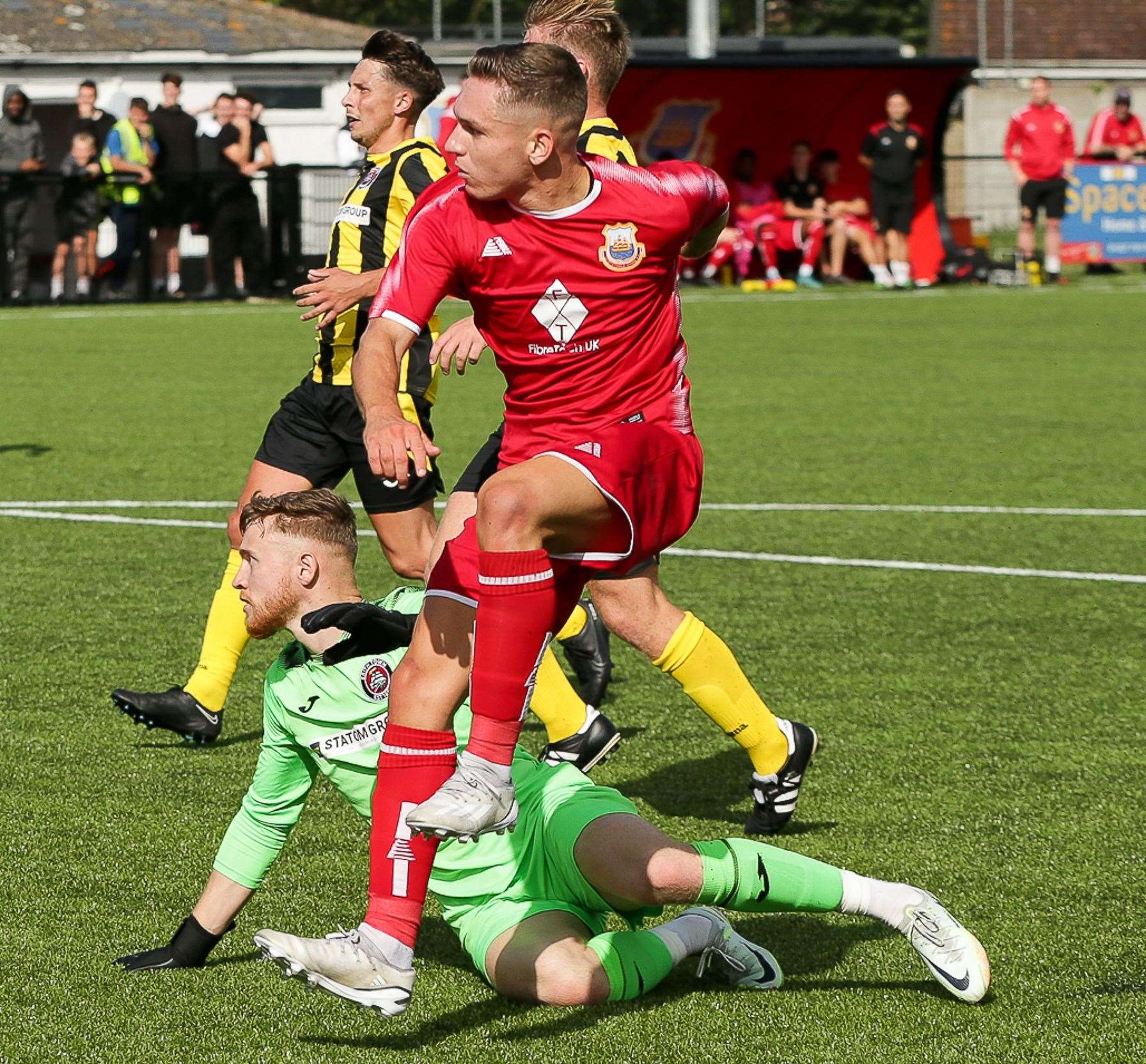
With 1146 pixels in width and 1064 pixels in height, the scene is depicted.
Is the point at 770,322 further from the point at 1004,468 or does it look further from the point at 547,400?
the point at 547,400

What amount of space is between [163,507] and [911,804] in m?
6.01

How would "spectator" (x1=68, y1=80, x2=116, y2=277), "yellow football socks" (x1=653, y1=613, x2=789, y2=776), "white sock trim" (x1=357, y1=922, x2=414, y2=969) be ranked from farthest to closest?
"spectator" (x1=68, y1=80, x2=116, y2=277) < "yellow football socks" (x1=653, y1=613, x2=789, y2=776) < "white sock trim" (x1=357, y1=922, x2=414, y2=969)

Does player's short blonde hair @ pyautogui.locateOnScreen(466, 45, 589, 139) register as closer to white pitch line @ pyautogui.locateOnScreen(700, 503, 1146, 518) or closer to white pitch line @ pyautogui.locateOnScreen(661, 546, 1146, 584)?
white pitch line @ pyautogui.locateOnScreen(661, 546, 1146, 584)

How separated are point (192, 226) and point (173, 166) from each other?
2.56ft

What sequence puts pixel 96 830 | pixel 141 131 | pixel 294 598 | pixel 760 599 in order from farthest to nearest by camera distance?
pixel 141 131 < pixel 760 599 < pixel 96 830 < pixel 294 598

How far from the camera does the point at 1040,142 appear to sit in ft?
88.0

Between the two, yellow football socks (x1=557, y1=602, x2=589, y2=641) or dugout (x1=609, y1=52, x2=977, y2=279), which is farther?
dugout (x1=609, y1=52, x2=977, y2=279)

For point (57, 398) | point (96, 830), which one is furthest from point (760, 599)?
point (57, 398)

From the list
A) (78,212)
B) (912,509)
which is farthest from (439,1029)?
(78,212)

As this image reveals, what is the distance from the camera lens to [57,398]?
15250 millimetres

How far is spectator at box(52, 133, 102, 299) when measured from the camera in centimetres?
2339

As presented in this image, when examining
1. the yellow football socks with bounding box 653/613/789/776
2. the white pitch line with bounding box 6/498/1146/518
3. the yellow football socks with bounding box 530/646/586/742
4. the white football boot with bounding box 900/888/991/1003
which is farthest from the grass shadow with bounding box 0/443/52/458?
the white football boot with bounding box 900/888/991/1003

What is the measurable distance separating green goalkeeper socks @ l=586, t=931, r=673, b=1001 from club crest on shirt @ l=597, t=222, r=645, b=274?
145cm

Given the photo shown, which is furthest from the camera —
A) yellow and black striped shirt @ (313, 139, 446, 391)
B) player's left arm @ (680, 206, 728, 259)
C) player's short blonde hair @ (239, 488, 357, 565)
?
yellow and black striped shirt @ (313, 139, 446, 391)
